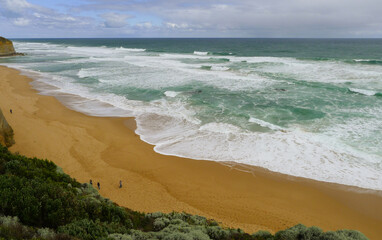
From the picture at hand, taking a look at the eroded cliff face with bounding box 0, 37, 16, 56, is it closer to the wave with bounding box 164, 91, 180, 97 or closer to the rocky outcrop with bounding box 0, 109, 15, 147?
the wave with bounding box 164, 91, 180, 97

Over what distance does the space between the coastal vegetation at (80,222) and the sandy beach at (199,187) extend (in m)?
2.91

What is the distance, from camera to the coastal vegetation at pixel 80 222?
17.8 ft

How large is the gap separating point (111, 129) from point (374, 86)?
102 feet

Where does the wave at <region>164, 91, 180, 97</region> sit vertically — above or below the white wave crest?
below

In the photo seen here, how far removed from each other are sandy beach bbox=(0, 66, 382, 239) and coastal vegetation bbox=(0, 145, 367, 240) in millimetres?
2910

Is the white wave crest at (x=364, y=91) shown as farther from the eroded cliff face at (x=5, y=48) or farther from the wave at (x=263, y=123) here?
the eroded cliff face at (x=5, y=48)

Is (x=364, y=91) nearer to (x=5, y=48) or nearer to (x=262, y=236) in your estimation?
(x=262, y=236)

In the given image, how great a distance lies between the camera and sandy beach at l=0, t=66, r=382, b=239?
10023mm

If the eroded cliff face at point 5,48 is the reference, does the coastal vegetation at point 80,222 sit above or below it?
below

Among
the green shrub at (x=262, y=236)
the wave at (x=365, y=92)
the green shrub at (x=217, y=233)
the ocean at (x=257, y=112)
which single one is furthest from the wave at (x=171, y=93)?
the green shrub at (x=262, y=236)

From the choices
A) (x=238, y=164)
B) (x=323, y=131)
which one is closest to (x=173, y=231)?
(x=238, y=164)

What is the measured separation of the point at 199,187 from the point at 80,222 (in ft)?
22.2

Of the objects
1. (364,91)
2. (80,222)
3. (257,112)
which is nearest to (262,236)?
(80,222)

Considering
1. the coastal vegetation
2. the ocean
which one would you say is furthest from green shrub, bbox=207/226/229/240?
the ocean
